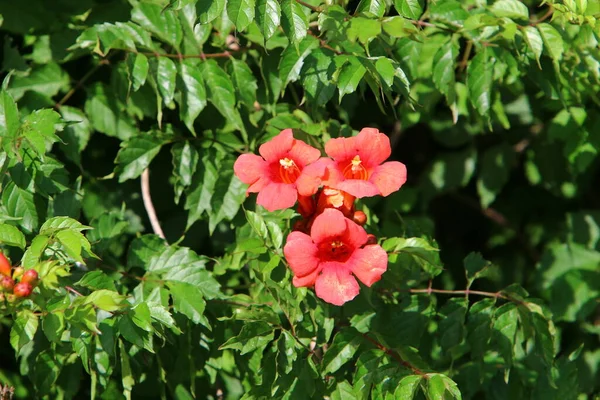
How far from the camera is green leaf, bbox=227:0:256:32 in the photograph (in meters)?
2.71

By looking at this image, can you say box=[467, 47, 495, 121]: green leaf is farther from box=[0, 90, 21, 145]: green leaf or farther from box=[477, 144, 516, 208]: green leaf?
box=[0, 90, 21, 145]: green leaf

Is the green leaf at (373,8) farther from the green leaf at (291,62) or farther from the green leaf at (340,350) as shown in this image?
the green leaf at (340,350)

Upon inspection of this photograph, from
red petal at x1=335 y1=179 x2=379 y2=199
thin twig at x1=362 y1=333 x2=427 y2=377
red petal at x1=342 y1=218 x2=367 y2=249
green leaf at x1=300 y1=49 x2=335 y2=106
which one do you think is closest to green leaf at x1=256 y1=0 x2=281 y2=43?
green leaf at x1=300 y1=49 x2=335 y2=106

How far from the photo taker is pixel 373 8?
116 inches

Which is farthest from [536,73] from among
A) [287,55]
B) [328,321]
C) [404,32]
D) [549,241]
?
[549,241]

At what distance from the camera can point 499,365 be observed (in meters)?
3.75

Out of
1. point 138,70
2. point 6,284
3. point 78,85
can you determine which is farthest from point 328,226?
point 78,85

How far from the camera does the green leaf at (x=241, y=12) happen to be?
2.71 metres

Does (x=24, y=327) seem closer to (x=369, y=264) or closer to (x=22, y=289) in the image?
(x=22, y=289)

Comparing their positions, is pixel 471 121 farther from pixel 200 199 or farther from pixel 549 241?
pixel 200 199

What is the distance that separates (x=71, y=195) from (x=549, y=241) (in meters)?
3.13

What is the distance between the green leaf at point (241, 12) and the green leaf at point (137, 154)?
0.83m

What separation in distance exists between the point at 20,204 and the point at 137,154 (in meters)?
0.57

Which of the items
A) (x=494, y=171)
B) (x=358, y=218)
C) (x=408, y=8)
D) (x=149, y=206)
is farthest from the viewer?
(x=494, y=171)
